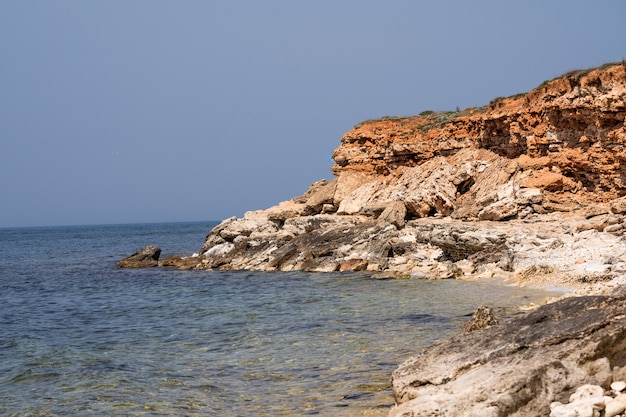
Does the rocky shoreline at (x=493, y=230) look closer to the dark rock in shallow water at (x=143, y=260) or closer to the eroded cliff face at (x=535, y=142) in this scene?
the eroded cliff face at (x=535, y=142)

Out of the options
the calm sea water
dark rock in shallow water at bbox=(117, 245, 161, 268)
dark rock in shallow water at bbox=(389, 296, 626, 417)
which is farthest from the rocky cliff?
dark rock in shallow water at bbox=(389, 296, 626, 417)

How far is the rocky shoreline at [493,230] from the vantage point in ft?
24.3

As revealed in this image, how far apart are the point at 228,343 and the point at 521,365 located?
8891 millimetres

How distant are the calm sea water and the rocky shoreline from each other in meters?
1.82

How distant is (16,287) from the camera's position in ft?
103

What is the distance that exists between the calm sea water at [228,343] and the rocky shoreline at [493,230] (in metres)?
1.82

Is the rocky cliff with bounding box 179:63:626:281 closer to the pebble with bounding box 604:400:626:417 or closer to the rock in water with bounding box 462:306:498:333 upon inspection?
the rock in water with bounding box 462:306:498:333

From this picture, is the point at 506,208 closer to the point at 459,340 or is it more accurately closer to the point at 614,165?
the point at 614,165

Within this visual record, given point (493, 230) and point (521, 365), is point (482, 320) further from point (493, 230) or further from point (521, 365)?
point (493, 230)

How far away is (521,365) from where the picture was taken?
291 inches

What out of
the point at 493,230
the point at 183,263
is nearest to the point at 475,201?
the point at 493,230

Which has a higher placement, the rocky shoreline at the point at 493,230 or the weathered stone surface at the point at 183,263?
the rocky shoreline at the point at 493,230

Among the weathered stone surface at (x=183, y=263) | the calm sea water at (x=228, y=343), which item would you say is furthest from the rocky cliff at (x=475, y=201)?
the calm sea water at (x=228, y=343)

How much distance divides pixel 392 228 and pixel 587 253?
10668 millimetres
